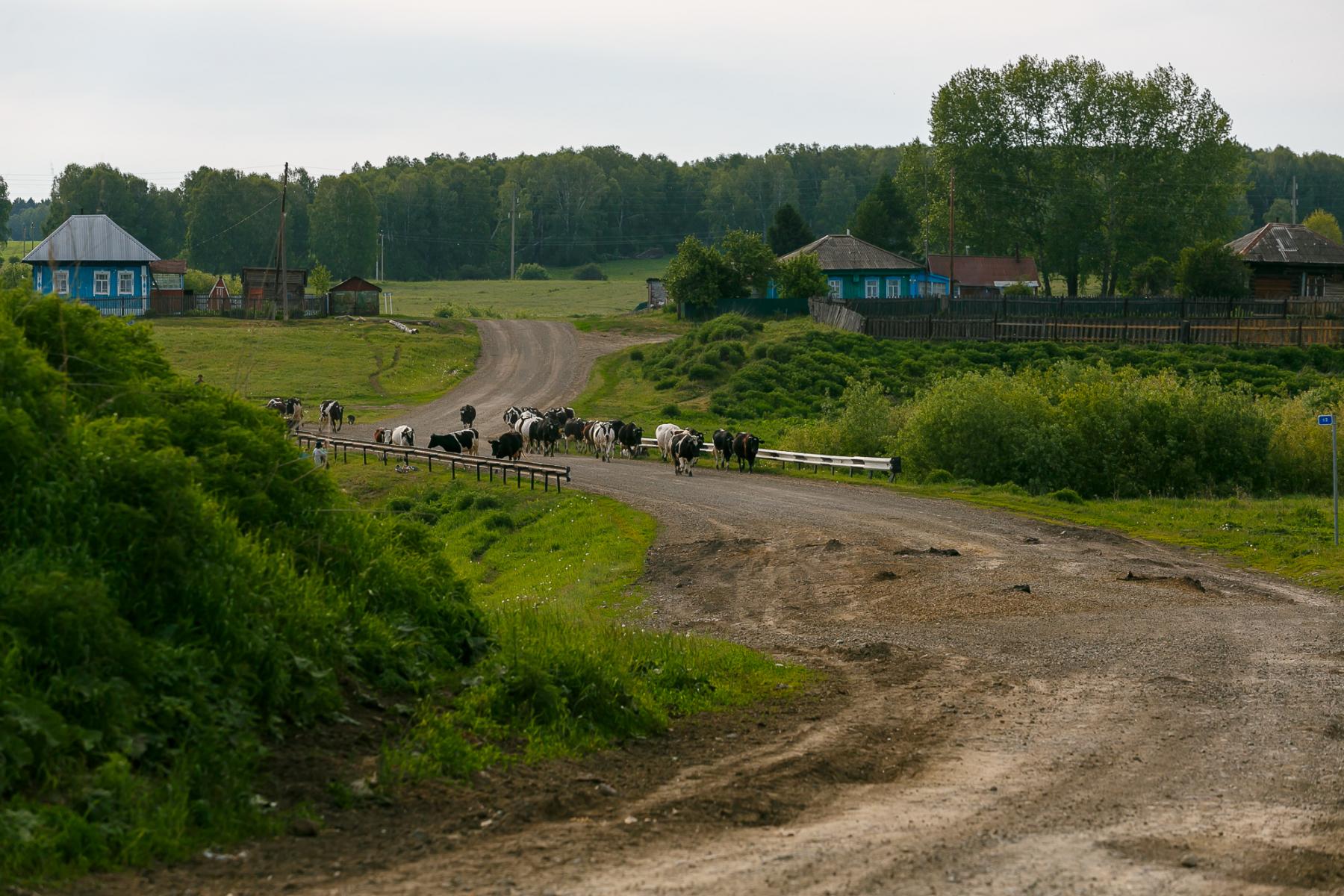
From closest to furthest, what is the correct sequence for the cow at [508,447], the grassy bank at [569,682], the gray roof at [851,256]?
the grassy bank at [569,682], the cow at [508,447], the gray roof at [851,256]

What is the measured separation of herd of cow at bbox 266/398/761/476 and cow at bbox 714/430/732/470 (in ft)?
0.07

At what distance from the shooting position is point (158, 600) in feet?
33.3

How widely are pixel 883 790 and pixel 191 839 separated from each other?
16.8 feet

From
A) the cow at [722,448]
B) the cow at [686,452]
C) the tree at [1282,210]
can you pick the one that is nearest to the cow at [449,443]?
the cow at [686,452]

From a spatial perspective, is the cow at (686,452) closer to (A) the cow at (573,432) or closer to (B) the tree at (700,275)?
(A) the cow at (573,432)

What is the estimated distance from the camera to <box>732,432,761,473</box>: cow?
1604 inches

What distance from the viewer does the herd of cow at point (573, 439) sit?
40.8 m

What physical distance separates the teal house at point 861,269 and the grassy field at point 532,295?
19.8 metres

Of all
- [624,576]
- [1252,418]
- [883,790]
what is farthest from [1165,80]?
[883,790]

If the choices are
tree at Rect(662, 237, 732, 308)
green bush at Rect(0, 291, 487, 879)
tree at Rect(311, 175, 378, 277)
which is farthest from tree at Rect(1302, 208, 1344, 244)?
green bush at Rect(0, 291, 487, 879)

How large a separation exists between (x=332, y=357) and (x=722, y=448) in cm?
3641

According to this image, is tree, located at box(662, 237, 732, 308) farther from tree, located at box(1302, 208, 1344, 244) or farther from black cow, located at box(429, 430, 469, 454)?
tree, located at box(1302, 208, 1344, 244)

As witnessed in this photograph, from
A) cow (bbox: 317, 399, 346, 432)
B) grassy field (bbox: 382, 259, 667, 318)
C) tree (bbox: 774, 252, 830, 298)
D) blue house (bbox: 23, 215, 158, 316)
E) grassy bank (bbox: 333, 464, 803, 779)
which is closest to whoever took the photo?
grassy bank (bbox: 333, 464, 803, 779)

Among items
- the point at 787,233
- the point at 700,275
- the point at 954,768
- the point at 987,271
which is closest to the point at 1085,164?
the point at 987,271
